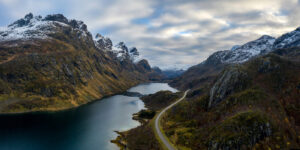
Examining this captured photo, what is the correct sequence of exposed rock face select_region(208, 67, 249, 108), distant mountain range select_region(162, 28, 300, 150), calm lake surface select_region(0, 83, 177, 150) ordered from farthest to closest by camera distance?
exposed rock face select_region(208, 67, 249, 108) → calm lake surface select_region(0, 83, 177, 150) → distant mountain range select_region(162, 28, 300, 150)

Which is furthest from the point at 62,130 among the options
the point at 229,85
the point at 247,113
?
the point at 229,85

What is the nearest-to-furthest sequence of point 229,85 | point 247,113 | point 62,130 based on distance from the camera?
point 247,113
point 62,130
point 229,85

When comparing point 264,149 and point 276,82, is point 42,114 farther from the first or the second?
point 276,82

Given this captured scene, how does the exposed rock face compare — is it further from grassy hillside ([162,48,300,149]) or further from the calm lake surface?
the calm lake surface

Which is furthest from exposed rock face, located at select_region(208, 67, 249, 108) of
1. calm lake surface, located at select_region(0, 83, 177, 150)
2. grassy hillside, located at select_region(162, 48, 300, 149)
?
calm lake surface, located at select_region(0, 83, 177, 150)

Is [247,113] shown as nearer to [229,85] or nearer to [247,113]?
[247,113]

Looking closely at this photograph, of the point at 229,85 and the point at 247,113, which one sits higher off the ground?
the point at 229,85

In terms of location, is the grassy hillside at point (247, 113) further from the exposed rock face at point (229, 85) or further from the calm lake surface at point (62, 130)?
the calm lake surface at point (62, 130)
